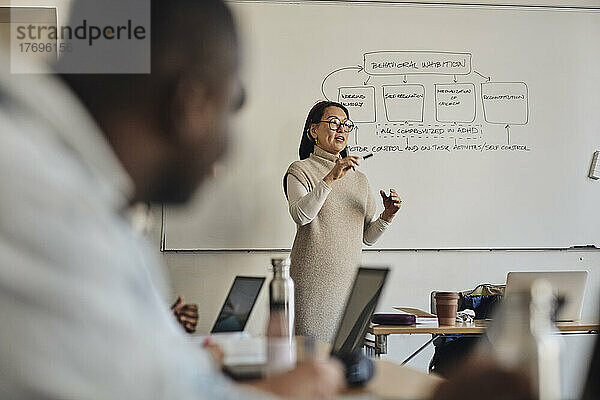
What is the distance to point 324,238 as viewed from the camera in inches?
135

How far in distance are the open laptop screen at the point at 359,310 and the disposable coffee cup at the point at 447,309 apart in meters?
1.39

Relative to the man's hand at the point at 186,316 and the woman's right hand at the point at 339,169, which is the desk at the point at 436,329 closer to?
the woman's right hand at the point at 339,169

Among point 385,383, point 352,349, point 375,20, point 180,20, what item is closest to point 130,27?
point 180,20

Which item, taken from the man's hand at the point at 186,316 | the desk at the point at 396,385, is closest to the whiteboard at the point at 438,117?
the man's hand at the point at 186,316

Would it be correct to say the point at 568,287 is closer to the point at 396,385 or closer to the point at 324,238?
the point at 324,238

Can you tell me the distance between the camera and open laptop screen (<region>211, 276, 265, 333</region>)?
2.40m

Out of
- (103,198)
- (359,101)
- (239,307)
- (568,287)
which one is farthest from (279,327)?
(359,101)

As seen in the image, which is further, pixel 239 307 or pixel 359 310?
pixel 239 307

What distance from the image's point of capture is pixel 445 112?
14.3 feet

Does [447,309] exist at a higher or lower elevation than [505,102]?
lower

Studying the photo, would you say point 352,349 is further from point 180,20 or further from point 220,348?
point 180,20

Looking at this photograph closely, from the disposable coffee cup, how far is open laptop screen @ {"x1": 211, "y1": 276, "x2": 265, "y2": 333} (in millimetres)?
1098

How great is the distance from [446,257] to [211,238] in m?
1.24

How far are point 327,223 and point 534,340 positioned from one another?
2.61m
